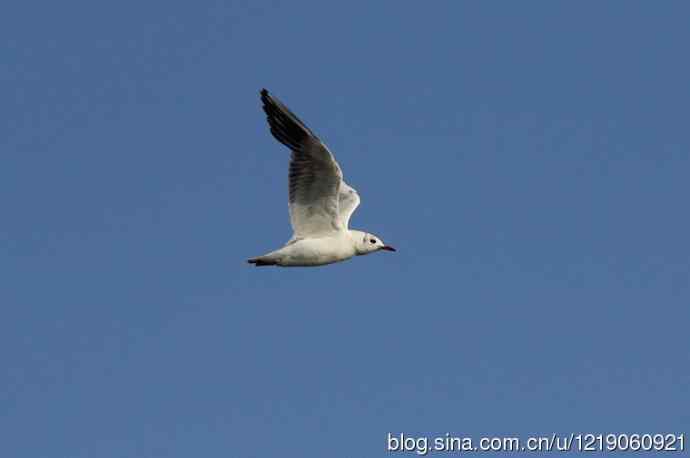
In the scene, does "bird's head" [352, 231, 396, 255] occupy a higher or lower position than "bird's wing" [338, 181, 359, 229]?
lower

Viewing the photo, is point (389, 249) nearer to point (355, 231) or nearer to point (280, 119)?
point (355, 231)

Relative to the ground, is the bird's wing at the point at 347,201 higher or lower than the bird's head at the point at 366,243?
higher

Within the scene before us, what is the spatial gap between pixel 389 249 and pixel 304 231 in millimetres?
2433

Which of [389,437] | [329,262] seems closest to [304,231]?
[329,262]

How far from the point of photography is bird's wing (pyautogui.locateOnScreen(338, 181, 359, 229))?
119 feet

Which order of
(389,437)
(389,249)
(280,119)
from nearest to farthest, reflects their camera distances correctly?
1. (389,437)
2. (280,119)
3. (389,249)

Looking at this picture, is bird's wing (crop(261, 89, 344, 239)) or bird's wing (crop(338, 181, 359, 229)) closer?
bird's wing (crop(261, 89, 344, 239))

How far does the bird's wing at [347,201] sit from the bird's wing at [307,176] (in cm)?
114

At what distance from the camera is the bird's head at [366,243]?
35500 millimetres

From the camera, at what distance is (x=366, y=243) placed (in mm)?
35719

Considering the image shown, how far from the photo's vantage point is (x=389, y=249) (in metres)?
36.5

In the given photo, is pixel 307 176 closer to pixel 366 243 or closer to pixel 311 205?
pixel 311 205

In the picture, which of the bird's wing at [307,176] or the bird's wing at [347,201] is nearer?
the bird's wing at [307,176]

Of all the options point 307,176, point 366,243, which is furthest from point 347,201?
point 307,176
